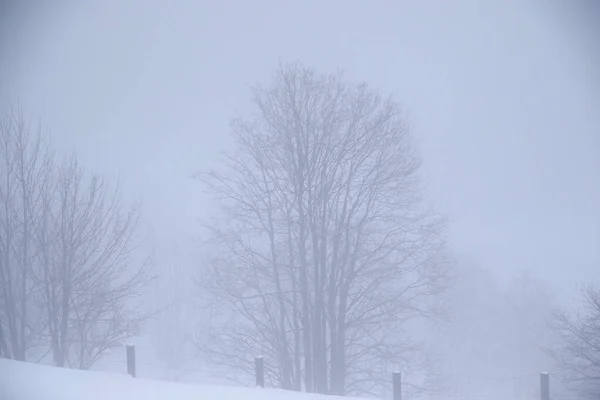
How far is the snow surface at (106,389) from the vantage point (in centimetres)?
652

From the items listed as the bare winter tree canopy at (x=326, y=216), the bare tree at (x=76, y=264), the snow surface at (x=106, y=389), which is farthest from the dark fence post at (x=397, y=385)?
the bare tree at (x=76, y=264)

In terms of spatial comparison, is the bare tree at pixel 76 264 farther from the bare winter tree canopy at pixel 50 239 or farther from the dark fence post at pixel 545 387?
the dark fence post at pixel 545 387

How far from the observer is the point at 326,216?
10.7m

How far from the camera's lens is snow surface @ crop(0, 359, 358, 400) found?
6520 mm

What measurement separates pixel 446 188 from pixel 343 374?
133178 millimetres

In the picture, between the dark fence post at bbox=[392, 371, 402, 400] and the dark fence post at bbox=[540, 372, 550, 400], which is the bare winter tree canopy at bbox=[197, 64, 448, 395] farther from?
the dark fence post at bbox=[540, 372, 550, 400]

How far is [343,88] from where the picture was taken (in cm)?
1061

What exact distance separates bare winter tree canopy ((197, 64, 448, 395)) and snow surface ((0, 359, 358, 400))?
3.45m

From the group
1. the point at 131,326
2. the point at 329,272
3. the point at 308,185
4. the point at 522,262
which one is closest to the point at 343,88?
the point at 308,185

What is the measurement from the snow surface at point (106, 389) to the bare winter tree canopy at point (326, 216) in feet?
11.3

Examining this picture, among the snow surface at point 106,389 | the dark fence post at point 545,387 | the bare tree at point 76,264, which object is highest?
the bare tree at point 76,264

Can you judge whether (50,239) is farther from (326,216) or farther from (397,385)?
(397,385)

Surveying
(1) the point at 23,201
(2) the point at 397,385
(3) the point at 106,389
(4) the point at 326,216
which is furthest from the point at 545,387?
(1) the point at 23,201

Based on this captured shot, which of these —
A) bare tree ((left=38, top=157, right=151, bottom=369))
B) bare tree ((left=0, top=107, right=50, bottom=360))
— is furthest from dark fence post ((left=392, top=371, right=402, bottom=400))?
bare tree ((left=0, top=107, right=50, bottom=360))
